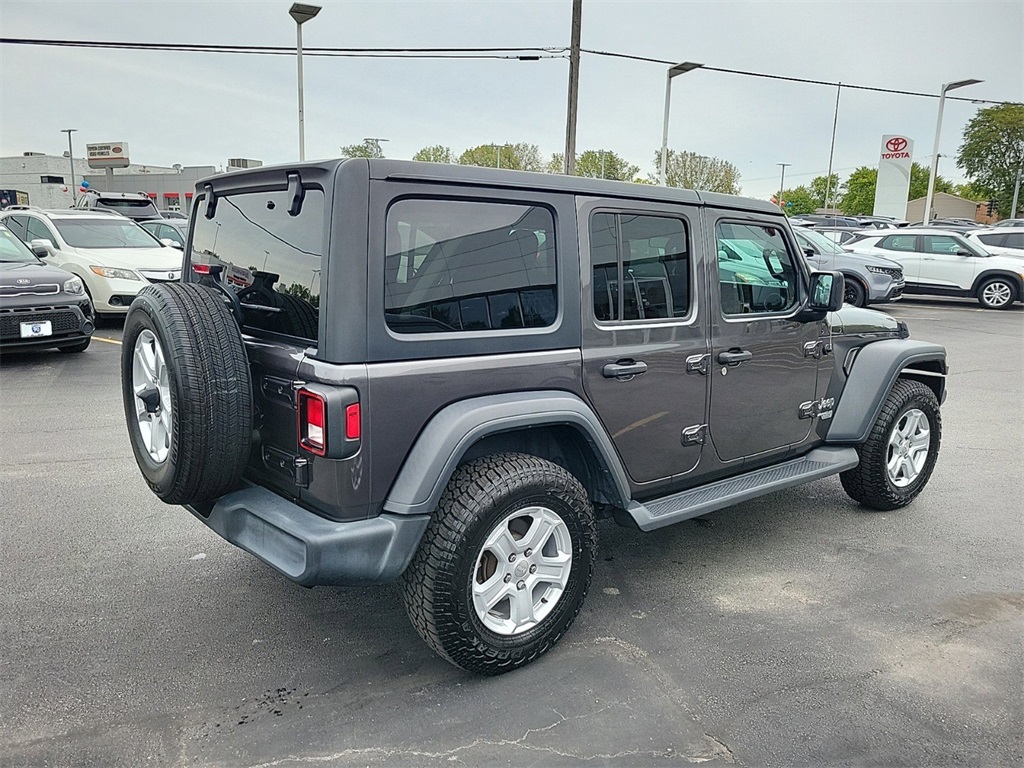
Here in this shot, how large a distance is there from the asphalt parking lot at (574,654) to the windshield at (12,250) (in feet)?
17.4

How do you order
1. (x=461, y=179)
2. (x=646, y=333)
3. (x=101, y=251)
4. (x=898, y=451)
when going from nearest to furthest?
(x=461, y=179)
(x=646, y=333)
(x=898, y=451)
(x=101, y=251)

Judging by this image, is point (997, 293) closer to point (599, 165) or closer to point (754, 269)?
point (754, 269)

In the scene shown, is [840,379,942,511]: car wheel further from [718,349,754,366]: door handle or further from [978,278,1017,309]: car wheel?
[978,278,1017,309]: car wheel

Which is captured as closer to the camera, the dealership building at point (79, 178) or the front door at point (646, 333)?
the front door at point (646, 333)

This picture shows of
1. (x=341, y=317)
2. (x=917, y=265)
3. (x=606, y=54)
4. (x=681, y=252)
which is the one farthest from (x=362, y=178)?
(x=606, y=54)

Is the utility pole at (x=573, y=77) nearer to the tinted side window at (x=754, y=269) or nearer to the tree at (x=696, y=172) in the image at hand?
the tinted side window at (x=754, y=269)

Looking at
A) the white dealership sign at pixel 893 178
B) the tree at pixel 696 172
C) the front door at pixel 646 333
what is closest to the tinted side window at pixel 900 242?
the front door at pixel 646 333

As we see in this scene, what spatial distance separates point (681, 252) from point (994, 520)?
110 inches

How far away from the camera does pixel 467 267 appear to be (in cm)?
294

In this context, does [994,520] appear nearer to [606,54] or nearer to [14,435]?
[14,435]

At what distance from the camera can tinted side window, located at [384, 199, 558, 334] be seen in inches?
110

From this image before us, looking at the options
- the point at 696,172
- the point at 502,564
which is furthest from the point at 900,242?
the point at 696,172

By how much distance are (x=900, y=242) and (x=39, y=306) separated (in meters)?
16.5

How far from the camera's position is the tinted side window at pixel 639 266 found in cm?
332
